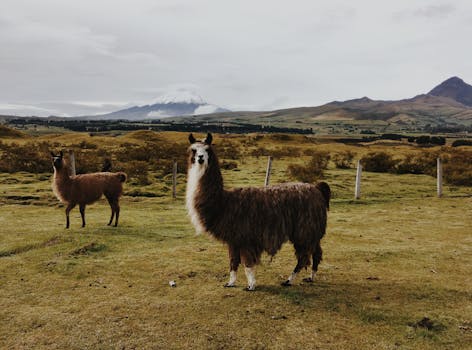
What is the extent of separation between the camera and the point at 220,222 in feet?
22.9

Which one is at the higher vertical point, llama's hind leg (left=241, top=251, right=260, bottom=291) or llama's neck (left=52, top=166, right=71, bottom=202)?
llama's neck (left=52, top=166, right=71, bottom=202)

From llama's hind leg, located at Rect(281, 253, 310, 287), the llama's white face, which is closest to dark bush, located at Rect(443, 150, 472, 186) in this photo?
llama's hind leg, located at Rect(281, 253, 310, 287)

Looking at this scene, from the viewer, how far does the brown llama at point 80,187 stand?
1186 cm

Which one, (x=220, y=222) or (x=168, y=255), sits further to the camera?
(x=168, y=255)

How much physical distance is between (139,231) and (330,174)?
19594 millimetres

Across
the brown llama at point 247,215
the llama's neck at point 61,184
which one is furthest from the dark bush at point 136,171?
the brown llama at point 247,215

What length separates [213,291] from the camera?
22.7ft

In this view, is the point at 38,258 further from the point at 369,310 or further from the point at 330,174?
the point at 330,174

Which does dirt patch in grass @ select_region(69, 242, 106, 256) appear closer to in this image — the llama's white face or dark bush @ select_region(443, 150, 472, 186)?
the llama's white face

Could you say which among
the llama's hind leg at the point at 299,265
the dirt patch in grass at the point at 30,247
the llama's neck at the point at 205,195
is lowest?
the dirt patch in grass at the point at 30,247

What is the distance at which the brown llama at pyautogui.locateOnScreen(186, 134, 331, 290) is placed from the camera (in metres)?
6.90

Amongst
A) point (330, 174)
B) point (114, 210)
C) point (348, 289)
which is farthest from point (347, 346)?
point (330, 174)

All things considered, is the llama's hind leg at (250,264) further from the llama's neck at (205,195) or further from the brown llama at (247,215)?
the llama's neck at (205,195)

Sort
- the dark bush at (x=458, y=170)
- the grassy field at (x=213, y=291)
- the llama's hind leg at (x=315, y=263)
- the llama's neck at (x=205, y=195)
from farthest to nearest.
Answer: the dark bush at (x=458, y=170) → the llama's hind leg at (x=315, y=263) → the llama's neck at (x=205, y=195) → the grassy field at (x=213, y=291)
